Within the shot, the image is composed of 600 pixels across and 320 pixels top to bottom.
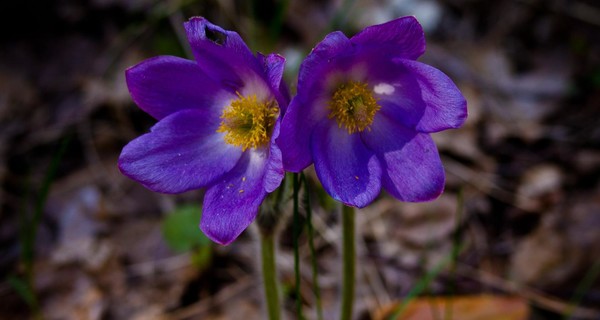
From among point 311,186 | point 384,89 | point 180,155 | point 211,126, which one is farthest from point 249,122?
point 311,186

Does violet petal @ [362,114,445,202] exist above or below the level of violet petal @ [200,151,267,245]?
above

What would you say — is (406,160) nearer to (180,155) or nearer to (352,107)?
(352,107)

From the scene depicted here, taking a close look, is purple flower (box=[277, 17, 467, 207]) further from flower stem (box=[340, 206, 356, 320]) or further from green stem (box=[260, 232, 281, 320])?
green stem (box=[260, 232, 281, 320])

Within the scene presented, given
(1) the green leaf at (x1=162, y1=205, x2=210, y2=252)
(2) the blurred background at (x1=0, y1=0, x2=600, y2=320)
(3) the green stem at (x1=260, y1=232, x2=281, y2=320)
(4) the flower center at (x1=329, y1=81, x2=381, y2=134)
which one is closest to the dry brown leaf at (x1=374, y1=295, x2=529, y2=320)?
(2) the blurred background at (x1=0, y1=0, x2=600, y2=320)

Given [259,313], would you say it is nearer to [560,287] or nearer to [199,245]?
[199,245]

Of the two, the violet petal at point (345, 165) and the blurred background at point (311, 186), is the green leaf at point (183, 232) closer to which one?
the blurred background at point (311, 186)
